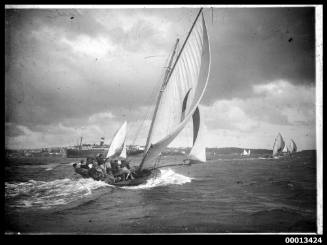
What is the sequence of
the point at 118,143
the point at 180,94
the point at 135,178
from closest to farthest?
the point at 118,143 → the point at 135,178 → the point at 180,94

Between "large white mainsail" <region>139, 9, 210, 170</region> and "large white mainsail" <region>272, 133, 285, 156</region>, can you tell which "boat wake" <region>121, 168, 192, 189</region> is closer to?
"large white mainsail" <region>139, 9, 210, 170</region>

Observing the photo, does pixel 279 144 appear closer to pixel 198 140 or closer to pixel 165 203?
pixel 198 140

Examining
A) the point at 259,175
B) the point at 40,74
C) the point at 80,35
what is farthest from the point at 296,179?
the point at 40,74

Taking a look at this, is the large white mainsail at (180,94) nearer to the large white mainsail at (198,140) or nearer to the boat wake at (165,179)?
the large white mainsail at (198,140)

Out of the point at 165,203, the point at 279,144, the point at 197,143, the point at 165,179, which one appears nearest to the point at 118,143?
the point at 165,179

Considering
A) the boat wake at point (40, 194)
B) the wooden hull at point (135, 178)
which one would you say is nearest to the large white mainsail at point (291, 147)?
the wooden hull at point (135, 178)

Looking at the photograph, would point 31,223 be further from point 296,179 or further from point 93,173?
point 296,179

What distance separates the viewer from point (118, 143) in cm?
362

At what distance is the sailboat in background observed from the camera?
12.0ft

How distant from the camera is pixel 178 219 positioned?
3.33 meters

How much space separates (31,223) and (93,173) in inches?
45.1

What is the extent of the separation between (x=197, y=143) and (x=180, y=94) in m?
0.98


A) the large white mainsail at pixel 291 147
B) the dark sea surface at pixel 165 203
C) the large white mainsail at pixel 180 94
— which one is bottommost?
the dark sea surface at pixel 165 203

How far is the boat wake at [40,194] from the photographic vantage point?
3.39 m
